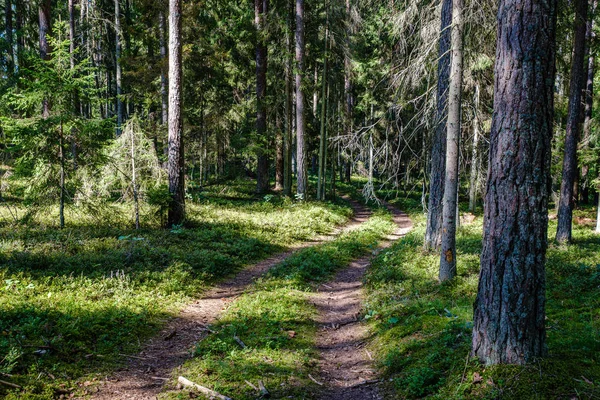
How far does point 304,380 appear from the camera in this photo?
213 inches

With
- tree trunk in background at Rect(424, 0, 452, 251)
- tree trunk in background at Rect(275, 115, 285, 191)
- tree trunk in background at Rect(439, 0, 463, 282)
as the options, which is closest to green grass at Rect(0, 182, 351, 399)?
tree trunk in background at Rect(424, 0, 452, 251)

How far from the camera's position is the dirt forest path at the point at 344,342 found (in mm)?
5410

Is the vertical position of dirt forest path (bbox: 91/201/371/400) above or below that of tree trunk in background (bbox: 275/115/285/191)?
below

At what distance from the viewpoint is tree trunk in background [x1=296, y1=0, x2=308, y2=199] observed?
21.1 metres

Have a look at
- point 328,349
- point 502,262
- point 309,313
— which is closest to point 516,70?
point 502,262

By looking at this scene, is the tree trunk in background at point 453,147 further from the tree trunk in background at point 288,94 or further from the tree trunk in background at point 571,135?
the tree trunk in background at point 288,94

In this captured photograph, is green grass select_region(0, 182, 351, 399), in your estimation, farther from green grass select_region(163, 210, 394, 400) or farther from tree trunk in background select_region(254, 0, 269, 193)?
tree trunk in background select_region(254, 0, 269, 193)

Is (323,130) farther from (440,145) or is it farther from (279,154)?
Answer: (440,145)

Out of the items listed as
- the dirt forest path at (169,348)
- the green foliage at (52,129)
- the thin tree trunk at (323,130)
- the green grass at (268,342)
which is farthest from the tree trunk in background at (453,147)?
the thin tree trunk at (323,130)

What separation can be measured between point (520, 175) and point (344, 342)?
4.52 meters

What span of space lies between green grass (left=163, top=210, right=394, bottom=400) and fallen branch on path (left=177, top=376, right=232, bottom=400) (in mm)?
111

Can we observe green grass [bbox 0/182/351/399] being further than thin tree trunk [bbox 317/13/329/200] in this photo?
No

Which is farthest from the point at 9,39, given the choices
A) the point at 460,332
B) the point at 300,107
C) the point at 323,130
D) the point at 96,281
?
the point at 460,332

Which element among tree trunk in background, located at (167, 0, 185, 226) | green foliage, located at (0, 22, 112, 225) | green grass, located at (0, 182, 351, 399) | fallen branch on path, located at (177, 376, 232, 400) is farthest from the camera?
tree trunk in background, located at (167, 0, 185, 226)
